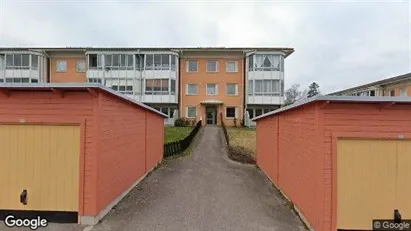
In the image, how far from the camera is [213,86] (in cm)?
3741

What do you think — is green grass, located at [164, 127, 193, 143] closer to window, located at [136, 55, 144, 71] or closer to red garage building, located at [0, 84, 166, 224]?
window, located at [136, 55, 144, 71]

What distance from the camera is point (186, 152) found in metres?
18.6

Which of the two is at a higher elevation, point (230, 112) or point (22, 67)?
point (22, 67)

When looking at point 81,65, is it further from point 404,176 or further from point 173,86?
point 404,176

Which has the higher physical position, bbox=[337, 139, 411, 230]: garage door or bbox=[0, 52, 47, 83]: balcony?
bbox=[0, 52, 47, 83]: balcony

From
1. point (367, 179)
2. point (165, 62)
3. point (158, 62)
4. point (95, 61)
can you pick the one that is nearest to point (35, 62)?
point (95, 61)

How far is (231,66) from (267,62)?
187 inches

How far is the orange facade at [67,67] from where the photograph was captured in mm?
37688

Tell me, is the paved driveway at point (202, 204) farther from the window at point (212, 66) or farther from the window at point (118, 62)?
the window at point (118, 62)

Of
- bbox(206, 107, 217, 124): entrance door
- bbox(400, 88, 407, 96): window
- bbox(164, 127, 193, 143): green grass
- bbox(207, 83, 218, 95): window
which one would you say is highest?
bbox(207, 83, 218, 95): window

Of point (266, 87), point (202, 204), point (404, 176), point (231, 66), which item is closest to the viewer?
point (404, 176)

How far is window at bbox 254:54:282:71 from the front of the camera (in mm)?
35156

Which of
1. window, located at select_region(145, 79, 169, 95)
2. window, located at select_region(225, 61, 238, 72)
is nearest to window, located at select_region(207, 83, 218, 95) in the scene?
window, located at select_region(225, 61, 238, 72)

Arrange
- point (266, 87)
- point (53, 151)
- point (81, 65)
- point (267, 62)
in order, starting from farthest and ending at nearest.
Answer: point (81, 65) → point (266, 87) → point (267, 62) → point (53, 151)
